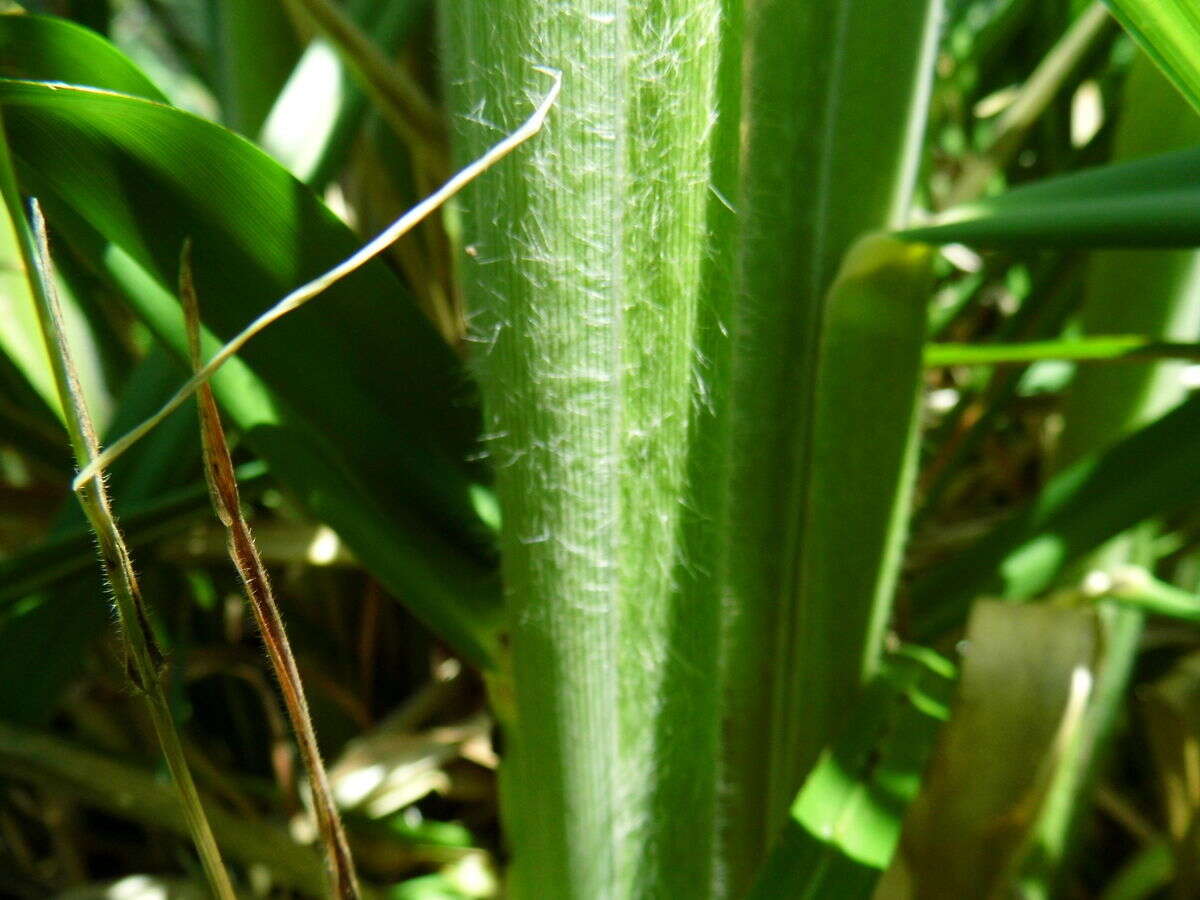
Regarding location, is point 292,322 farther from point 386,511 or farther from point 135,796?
point 135,796

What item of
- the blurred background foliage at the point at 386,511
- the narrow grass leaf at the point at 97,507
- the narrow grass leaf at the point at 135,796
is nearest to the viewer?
the narrow grass leaf at the point at 97,507

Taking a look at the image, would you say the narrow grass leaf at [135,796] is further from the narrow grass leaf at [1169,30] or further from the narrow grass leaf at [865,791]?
the narrow grass leaf at [1169,30]

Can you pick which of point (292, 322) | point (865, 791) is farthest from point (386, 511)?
point (865, 791)

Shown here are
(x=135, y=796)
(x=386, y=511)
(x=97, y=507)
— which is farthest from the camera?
(x=135, y=796)

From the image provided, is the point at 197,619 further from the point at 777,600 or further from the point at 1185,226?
the point at 1185,226

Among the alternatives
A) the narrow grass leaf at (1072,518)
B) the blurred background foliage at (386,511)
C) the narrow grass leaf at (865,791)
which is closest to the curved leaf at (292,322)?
the blurred background foliage at (386,511)

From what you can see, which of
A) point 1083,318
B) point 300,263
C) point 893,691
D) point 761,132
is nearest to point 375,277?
point 300,263

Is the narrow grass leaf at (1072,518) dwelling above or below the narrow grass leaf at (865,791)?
above
